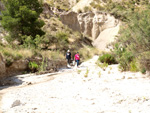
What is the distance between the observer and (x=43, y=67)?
11641 millimetres

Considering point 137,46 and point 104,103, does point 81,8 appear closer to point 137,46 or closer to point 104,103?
point 137,46

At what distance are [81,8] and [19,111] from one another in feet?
107

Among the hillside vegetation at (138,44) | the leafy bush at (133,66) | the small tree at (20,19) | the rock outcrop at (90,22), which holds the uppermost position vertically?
the rock outcrop at (90,22)

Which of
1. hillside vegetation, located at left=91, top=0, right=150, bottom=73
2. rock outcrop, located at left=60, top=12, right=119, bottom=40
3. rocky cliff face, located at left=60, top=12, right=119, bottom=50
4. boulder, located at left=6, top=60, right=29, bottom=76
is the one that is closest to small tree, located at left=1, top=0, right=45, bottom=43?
boulder, located at left=6, top=60, right=29, bottom=76

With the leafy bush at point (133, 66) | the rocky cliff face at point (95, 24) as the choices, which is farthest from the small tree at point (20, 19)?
the rocky cliff face at point (95, 24)

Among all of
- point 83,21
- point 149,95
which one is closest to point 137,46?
point 149,95

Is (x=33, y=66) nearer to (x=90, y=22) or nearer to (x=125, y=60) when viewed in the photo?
(x=125, y=60)

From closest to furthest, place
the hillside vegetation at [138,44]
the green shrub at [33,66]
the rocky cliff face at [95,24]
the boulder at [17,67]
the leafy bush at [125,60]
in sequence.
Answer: the hillside vegetation at [138,44] < the leafy bush at [125,60] < the boulder at [17,67] < the green shrub at [33,66] < the rocky cliff face at [95,24]

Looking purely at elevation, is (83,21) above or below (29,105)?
above

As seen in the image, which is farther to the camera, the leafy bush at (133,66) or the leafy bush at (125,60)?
the leafy bush at (125,60)

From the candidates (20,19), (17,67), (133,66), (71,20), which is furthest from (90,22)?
(133,66)

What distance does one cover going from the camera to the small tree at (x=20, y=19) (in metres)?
14.7

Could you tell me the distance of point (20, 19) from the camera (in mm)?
14969

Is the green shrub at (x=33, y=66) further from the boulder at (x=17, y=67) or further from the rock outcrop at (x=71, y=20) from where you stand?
the rock outcrop at (x=71, y=20)
